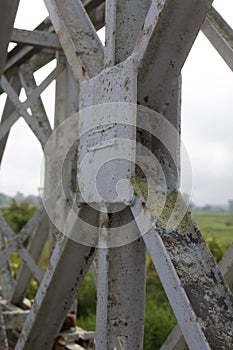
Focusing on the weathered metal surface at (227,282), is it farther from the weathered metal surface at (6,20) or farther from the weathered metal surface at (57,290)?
the weathered metal surface at (6,20)

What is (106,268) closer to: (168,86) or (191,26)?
(168,86)

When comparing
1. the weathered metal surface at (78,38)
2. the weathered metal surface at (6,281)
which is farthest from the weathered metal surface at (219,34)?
the weathered metal surface at (6,281)

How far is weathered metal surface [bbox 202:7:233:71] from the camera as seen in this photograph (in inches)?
93.6

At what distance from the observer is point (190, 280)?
1294 mm

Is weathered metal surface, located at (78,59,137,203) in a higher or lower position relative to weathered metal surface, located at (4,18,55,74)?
lower

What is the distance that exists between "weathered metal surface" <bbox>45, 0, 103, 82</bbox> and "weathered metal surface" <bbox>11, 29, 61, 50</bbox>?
6.87 ft

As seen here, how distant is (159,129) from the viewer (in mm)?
1552

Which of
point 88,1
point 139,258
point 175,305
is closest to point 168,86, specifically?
point 139,258

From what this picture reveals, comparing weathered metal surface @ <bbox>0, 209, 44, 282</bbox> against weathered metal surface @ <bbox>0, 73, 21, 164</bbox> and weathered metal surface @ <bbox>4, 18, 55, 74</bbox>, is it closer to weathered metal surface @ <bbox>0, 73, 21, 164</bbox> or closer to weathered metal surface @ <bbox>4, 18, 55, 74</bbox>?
weathered metal surface @ <bbox>0, 73, 21, 164</bbox>

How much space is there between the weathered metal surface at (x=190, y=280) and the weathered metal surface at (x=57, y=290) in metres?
0.38

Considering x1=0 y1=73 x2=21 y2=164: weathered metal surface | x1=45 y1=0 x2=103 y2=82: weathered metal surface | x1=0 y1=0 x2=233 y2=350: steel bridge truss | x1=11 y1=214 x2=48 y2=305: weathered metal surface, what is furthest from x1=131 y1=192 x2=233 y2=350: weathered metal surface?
x1=0 y1=73 x2=21 y2=164: weathered metal surface

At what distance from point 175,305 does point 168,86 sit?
0.61 meters

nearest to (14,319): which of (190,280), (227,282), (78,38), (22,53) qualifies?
(22,53)

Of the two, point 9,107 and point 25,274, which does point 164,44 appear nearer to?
point 25,274
